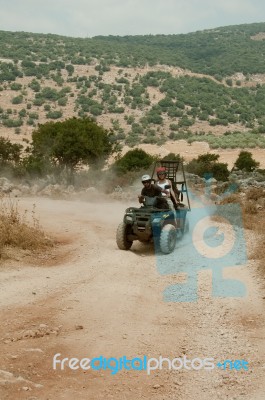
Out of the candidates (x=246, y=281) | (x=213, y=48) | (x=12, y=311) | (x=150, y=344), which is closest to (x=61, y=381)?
(x=150, y=344)

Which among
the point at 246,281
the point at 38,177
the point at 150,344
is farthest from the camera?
the point at 38,177

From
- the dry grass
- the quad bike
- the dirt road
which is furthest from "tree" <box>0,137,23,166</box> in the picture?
the dirt road

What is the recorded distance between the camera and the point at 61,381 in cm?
546

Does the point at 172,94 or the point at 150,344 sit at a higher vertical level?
the point at 172,94

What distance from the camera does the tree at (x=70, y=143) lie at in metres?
25.5

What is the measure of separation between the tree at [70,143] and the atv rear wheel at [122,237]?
1484 centimetres

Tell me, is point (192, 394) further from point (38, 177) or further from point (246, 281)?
point (38, 177)

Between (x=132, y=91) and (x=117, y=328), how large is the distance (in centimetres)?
5783

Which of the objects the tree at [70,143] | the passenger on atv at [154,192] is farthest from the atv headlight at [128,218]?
the tree at [70,143]

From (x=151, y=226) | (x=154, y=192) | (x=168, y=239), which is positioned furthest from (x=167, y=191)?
(x=168, y=239)

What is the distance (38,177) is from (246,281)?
1782 cm

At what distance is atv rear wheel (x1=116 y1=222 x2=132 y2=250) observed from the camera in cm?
1104

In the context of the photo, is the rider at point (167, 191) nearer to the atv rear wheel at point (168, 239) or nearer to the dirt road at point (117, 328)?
the atv rear wheel at point (168, 239)

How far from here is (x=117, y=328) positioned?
22.5ft
